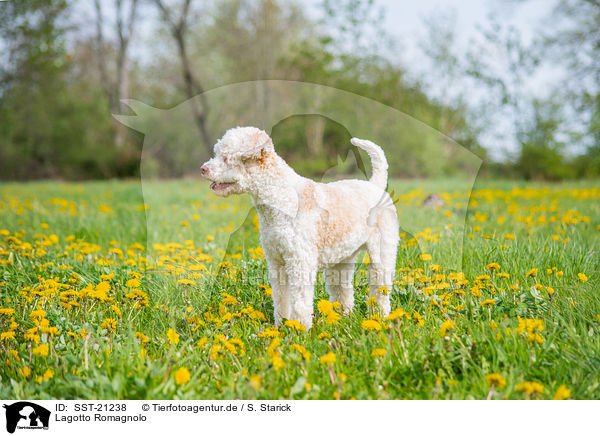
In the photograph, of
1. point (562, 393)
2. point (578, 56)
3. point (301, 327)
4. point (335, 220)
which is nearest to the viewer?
point (562, 393)

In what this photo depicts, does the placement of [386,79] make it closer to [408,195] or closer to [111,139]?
[408,195]

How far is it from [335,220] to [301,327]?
2.18ft

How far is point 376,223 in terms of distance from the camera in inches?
120

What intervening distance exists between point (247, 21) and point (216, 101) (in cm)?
847

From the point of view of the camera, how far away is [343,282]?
3.20 meters

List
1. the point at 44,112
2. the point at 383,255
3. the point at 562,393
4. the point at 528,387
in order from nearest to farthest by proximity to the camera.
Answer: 1. the point at 528,387
2. the point at 562,393
3. the point at 383,255
4. the point at 44,112

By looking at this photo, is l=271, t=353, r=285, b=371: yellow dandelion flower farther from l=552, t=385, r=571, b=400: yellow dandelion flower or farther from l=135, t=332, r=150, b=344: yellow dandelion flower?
l=552, t=385, r=571, b=400: yellow dandelion flower

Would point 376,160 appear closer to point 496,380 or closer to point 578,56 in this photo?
point 496,380

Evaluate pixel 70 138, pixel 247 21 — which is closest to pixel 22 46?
pixel 70 138

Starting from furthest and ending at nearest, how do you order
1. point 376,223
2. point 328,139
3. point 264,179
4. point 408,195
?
point 408,195, point 328,139, point 376,223, point 264,179

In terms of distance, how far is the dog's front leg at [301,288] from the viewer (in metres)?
2.72

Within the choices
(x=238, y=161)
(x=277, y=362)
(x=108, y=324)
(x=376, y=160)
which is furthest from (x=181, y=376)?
(x=376, y=160)

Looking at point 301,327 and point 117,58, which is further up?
point 117,58
